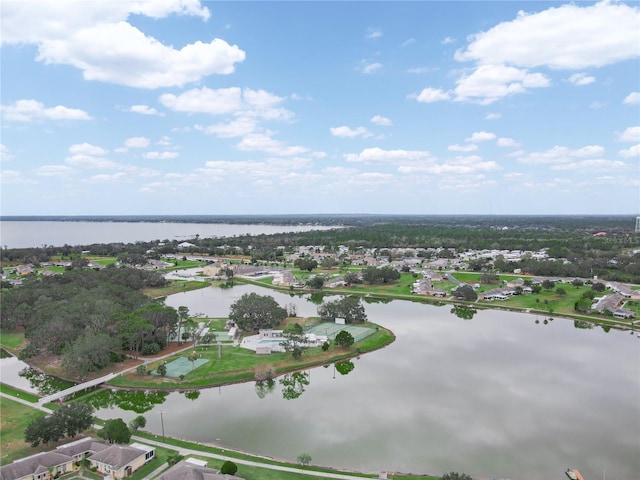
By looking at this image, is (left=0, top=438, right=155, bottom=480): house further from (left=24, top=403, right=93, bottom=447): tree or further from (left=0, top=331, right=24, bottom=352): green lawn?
(left=0, top=331, right=24, bottom=352): green lawn

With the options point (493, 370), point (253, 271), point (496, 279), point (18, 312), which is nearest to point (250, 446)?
point (493, 370)

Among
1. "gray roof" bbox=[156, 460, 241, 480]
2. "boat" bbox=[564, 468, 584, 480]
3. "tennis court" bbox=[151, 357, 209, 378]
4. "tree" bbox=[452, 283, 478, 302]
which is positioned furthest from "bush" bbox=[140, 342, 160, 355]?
"tree" bbox=[452, 283, 478, 302]

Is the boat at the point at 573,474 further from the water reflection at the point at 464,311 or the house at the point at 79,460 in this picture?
the water reflection at the point at 464,311

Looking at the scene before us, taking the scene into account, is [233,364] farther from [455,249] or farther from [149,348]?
[455,249]

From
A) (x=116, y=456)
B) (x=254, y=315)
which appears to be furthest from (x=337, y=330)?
(x=116, y=456)

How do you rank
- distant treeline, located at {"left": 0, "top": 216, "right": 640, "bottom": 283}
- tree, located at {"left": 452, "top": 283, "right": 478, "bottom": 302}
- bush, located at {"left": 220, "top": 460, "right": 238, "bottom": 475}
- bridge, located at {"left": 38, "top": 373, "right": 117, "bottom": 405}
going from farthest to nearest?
1. distant treeline, located at {"left": 0, "top": 216, "right": 640, "bottom": 283}
2. tree, located at {"left": 452, "top": 283, "right": 478, "bottom": 302}
3. bridge, located at {"left": 38, "top": 373, "right": 117, "bottom": 405}
4. bush, located at {"left": 220, "top": 460, "right": 238, "bottom": 475}

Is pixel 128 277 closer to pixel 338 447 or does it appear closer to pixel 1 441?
pixel 1 441
